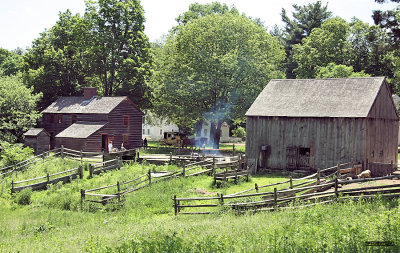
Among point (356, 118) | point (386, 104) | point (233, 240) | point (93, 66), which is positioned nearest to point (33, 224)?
point (233, 240)

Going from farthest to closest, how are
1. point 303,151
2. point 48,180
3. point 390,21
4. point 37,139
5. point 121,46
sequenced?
point 121,46, point 37,139, point 303,151, point 48,180, point 390,21

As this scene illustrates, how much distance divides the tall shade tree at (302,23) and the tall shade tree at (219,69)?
21.0 metres

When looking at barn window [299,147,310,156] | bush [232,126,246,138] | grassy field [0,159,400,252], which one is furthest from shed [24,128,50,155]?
bush [232,126,246,138]

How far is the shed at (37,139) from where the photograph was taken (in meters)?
45.8

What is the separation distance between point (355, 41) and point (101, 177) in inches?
1769

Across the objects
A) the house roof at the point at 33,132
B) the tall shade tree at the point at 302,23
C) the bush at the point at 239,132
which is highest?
the tall shade tree at the point at 302,23

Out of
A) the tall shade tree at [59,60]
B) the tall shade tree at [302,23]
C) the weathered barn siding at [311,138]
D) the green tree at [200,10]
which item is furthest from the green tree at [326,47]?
the tall shade tree at [59,60]

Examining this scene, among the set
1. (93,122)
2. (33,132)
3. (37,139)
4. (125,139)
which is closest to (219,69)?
(125,139)

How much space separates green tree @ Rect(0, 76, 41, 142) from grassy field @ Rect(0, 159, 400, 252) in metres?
18.7

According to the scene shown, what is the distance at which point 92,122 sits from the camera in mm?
46531

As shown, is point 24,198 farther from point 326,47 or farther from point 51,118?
point 326,47

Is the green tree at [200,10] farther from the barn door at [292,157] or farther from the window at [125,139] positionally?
the barn door at [292,157]

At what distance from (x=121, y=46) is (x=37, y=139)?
16587mm

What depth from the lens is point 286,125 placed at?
32.5m
